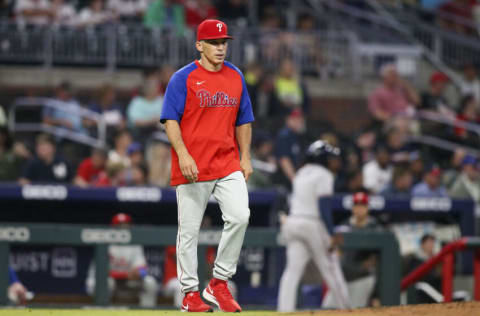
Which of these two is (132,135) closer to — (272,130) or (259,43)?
(272,130)

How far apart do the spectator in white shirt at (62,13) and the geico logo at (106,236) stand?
28.1 ft

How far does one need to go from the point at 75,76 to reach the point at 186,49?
6.56ft

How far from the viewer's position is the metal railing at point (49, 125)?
13.7m

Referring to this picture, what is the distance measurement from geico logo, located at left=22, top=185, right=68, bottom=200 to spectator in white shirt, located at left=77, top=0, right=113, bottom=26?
21.2 ft

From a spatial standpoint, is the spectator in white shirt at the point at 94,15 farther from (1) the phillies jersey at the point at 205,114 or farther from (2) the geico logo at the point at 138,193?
(1) the phillies jersey at the point at 205,114

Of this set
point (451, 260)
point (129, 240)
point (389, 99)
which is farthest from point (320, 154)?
point (389, 99)

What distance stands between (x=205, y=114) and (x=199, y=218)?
666 millimetres

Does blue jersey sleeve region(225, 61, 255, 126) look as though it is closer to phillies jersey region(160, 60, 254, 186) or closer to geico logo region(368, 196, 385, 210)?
phillies jersey region(160, 60, 254, 186)

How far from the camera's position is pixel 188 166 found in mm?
5641

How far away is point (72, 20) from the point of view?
1659 cm

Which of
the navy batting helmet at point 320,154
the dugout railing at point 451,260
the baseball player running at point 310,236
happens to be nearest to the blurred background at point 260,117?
the navy batting helmet at point 320,154

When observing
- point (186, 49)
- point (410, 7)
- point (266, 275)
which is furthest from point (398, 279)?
point (410, 7)

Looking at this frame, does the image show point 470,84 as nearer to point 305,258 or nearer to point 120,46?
point 120,46

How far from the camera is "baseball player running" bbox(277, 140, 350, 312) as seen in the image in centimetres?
896
